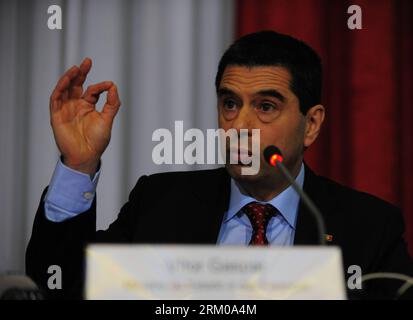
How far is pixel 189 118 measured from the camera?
2297 mm

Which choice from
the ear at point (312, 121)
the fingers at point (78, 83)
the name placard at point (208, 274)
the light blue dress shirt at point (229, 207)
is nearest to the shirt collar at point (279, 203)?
the light blue dress shirt at point (229, 207)

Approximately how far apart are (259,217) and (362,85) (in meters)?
0.88

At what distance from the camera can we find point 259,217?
1.62 m

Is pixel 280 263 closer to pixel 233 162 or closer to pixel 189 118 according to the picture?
pixel 233 162

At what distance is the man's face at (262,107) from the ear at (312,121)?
0.23 feet

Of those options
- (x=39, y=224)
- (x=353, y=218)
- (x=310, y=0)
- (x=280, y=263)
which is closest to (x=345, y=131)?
(x=310, y=0)

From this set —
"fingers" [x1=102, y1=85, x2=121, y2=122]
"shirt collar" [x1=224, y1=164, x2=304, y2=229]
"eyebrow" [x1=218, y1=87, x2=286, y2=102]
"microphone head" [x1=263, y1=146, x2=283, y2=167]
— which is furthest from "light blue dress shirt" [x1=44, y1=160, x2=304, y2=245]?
"microphone head" [x1=263, y1=146, x2=283, y2=167]

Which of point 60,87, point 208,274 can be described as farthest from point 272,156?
point 60,87

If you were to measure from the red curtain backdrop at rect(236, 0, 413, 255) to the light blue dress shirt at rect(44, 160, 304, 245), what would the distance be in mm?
507

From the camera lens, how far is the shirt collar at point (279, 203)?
167 cm

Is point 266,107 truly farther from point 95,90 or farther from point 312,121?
point 95,90

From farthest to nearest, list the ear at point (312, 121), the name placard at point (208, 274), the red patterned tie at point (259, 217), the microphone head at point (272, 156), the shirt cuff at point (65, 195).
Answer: the ear at point (312, 121), the red patterned tie at point (259, 217), the shirt cuff at point (65, 195), the microphone head at point (272, 156), the name placard at point (208, 274)

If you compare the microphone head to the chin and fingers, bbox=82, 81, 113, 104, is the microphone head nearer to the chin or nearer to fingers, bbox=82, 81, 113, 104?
the chin

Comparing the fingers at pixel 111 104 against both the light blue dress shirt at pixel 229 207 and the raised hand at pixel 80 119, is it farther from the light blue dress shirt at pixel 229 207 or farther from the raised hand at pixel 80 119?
the light blue dress shirt at pixel 229 207
